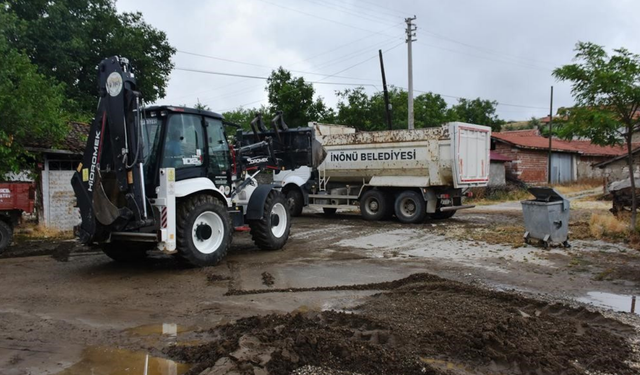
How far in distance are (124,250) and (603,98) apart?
10.7 m

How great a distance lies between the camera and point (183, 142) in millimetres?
8508

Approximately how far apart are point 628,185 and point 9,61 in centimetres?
1645

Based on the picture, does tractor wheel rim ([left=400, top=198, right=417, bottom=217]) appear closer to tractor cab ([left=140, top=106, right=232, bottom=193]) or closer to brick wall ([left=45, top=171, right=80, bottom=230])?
tractor cab ([left=140, top=106, right=232, bottom=193])

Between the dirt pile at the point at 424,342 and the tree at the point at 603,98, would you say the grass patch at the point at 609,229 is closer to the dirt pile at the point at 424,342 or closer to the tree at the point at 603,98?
the tree at the point at 603,98

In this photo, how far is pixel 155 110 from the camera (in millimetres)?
8312

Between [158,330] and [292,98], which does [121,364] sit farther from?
[292,98]

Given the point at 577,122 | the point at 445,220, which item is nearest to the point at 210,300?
the point at 577,122

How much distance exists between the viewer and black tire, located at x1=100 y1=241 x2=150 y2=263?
9.02 meters

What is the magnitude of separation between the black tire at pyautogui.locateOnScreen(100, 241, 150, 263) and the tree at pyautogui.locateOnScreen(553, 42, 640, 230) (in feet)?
31.4

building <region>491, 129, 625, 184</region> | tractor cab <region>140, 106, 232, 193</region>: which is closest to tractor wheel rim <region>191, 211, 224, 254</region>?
tractor cab <region>140, 106, 232, 193</region>

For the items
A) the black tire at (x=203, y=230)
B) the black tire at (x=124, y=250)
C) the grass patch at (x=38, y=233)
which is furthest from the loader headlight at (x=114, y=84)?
the grass patch at (x=38, y=233)

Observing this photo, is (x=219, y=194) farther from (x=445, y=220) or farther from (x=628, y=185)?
(x=628, y=185)

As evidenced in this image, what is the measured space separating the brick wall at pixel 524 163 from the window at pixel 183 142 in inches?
1140

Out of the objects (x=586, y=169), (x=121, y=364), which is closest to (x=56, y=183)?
(x=121, y=364)
